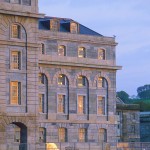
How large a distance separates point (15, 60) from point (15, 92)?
2863mm

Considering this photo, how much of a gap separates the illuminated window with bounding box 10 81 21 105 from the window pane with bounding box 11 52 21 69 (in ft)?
4.65

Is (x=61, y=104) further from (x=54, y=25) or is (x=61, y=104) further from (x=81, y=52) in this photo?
(x=54, y=25)

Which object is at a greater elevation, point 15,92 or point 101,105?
point 15,92

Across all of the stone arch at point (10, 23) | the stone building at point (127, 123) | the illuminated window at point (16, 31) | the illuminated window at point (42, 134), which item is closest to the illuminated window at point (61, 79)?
the illuminated window at point (42, 134)

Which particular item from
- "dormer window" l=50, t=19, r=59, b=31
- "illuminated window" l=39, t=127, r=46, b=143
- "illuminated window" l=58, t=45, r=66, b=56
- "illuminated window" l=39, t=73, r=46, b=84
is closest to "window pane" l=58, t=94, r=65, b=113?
"illuminated window" l=39, t=73, r=46, b=84

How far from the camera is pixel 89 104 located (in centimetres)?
9056

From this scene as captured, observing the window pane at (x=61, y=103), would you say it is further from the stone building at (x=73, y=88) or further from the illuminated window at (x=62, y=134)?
the illuminated window at (x=62, y=134)

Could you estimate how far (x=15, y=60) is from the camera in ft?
240

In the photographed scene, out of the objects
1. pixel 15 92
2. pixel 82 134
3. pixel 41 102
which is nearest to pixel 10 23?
pixel 15 92

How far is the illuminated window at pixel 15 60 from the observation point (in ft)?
239

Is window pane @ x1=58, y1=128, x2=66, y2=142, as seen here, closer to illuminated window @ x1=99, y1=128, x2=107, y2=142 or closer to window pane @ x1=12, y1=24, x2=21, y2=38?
illuminated window @ x1=99, y1=128, x2=107, y2=142

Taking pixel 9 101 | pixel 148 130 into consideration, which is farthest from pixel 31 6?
pixel 148 130

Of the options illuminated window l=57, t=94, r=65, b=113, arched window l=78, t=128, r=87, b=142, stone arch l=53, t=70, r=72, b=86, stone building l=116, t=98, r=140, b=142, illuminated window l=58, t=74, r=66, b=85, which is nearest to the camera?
stone arch l=53, t=70, r=72, b=86

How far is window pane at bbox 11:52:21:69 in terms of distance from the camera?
72.8 metres
